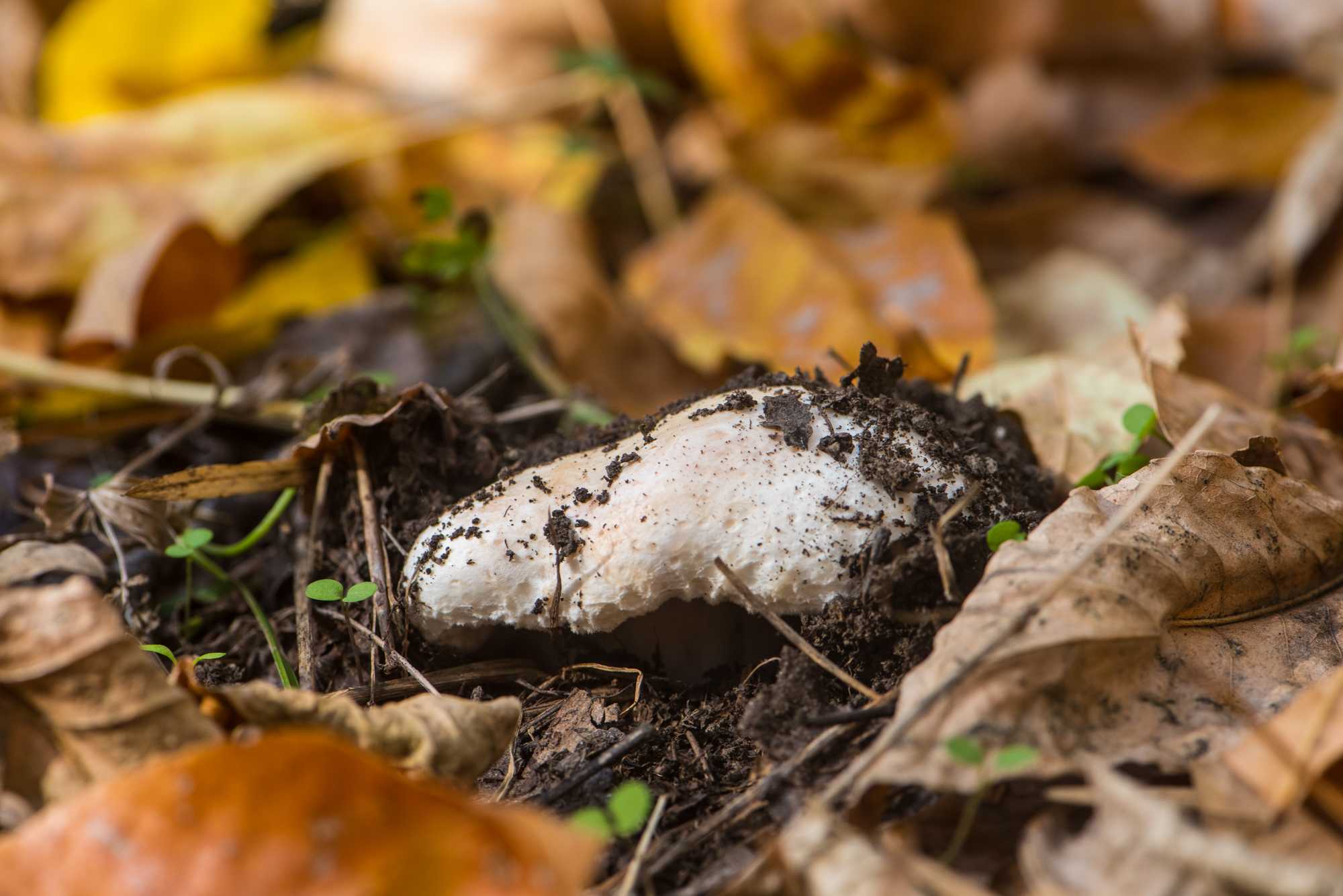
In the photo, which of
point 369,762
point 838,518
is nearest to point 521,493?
point 838,518

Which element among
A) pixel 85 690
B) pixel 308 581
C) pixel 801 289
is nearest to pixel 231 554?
pixel 308 581

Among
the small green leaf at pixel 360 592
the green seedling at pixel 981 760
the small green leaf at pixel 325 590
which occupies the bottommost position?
the green seedling at pixel 981 760

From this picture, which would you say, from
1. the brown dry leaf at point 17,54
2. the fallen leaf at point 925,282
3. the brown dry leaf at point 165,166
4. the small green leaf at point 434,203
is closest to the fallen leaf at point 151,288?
the brown dry leaf at point 165,166

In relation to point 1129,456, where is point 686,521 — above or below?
above

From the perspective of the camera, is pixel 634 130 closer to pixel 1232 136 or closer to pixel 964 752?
pixel 1232 136

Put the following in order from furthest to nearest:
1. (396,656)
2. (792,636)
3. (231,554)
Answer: (231,554) < (396,656) < (792,636)

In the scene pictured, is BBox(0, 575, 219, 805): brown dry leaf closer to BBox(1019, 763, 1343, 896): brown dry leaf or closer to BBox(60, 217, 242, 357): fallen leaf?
BBox(1019, 763, 1343, 896): brown dry leaf

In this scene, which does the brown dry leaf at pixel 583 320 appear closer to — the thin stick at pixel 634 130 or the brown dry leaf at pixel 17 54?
the thin stick at pixel 634 130
